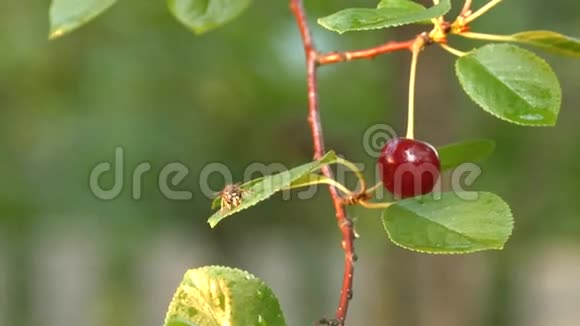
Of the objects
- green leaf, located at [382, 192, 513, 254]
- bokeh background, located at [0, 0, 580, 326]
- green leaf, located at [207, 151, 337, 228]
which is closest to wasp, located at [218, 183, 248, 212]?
green leaf, located at [207, 151, 337, 228]

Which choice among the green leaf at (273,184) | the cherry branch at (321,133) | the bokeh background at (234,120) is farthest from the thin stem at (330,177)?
the bokeh background at (234,120)

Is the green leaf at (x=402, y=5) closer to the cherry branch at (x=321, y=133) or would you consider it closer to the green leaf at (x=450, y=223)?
the cherry branch at (x=321, y=133)

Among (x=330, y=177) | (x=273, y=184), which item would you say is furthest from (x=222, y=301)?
(x=330, y=177)

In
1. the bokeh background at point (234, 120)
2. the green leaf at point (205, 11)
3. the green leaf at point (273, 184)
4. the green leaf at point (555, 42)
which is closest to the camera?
the green leaf at point (273, 184)

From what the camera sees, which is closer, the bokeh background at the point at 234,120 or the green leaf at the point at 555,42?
the green leaf at the point at 555,42

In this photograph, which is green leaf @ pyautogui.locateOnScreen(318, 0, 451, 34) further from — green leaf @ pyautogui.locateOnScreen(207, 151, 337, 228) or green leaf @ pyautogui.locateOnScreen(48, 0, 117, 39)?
green leaf @ pyautogui.locateOnScreen(48, 0, 117, 39)

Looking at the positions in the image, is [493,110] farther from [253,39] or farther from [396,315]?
[253,39]

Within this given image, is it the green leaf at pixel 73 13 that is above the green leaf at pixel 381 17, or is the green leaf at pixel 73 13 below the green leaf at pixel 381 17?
above
